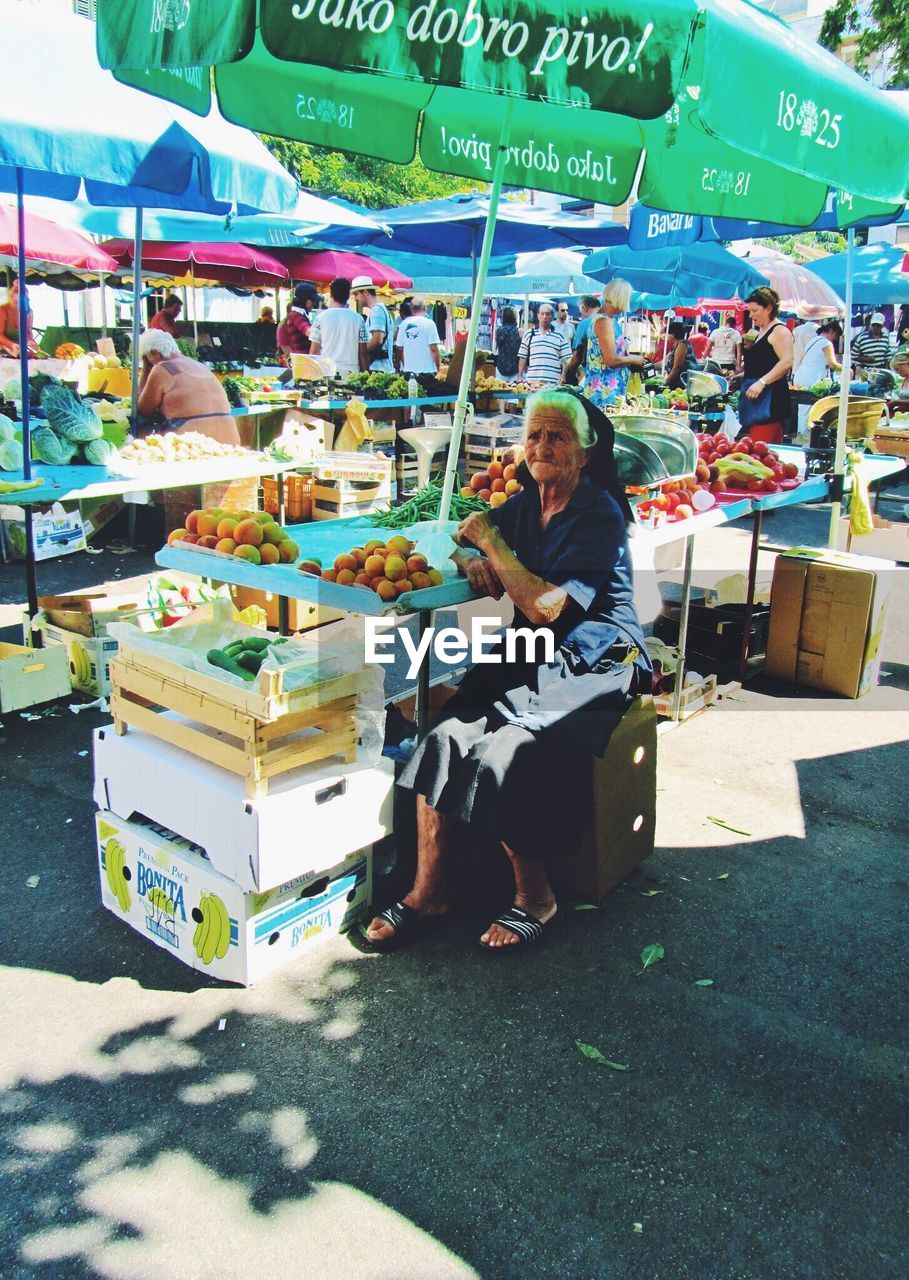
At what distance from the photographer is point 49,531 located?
8.38m

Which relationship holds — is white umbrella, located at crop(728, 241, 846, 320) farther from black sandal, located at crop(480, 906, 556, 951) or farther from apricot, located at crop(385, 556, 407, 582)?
black sandal, located at crop(480, 906, 556, 951)

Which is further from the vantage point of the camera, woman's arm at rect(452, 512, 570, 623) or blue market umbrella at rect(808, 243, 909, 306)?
blue market umbrella at rect(808, 243, 909, 306)

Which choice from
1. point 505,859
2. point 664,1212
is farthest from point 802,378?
A: point 664,1212

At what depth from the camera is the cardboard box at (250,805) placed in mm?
2865

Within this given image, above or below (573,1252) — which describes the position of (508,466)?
above

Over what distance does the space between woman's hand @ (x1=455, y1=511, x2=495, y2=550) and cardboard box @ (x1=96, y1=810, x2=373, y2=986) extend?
121cm

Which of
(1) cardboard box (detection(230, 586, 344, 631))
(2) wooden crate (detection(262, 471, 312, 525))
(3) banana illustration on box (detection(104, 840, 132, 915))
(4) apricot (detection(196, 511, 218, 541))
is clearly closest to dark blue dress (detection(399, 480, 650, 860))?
(3) banana illustration on box (detection(104, 840, 132, 915))

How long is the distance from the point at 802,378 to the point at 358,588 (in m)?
14.3

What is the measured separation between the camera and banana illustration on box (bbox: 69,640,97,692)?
5348mm

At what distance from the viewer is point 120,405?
26.5ft

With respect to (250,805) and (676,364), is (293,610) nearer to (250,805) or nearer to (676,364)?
(250,805)

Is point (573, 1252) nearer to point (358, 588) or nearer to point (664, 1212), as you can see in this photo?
point (664, 1212)

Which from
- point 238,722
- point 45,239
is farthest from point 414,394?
point 238,722

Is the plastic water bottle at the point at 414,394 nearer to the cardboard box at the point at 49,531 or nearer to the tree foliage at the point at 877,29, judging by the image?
the cardboard box at the point at 49,531
